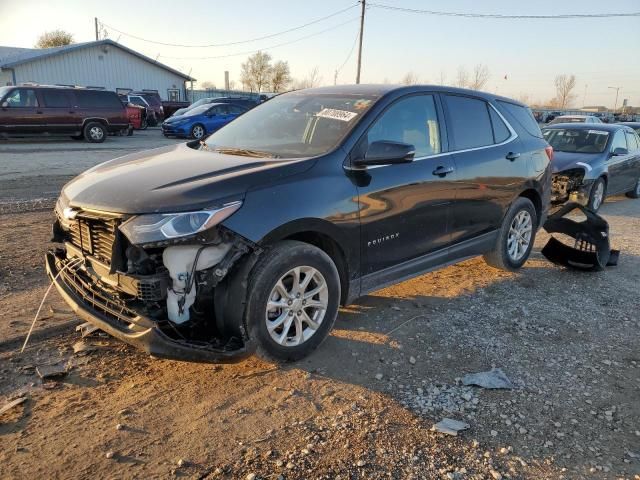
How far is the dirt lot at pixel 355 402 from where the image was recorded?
2578mm

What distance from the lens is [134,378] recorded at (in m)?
3.29

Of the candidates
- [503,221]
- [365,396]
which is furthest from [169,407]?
[503,221]

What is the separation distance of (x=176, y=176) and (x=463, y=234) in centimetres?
273

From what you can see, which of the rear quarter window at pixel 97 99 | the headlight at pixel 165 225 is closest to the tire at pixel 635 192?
the headlight at pixel 165 225

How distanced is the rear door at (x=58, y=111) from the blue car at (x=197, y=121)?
12.4ft

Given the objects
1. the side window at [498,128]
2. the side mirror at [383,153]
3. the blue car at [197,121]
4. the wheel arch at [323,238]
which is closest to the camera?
the wheel arch at [323,238]

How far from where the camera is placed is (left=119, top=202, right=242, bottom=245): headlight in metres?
2.81

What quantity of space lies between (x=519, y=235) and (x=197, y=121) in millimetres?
17856

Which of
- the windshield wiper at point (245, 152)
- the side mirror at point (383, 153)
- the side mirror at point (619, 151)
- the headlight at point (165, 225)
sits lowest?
the side mirror at point (619, 151)

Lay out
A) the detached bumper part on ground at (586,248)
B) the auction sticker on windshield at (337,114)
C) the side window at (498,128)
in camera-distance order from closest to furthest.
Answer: the auction sticker on windshield at (337,114)
the side window at (498,128)
the detached bumper part on ground at (586,248)

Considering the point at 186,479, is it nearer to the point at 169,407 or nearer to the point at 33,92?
the point at 169,407

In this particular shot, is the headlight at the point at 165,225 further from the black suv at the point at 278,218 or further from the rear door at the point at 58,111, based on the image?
the rear door at the point at 58,111

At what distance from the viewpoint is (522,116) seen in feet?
18.7

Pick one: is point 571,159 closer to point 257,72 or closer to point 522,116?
point 522,116
